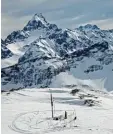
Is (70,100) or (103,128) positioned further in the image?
(70,100)

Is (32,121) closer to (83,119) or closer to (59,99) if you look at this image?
(83,119)

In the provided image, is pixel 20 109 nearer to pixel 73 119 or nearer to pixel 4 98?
pixel 73 119

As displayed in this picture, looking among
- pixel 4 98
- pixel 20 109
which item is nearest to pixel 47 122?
pixel 20 109

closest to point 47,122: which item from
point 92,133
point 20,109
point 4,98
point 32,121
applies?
point 32,121

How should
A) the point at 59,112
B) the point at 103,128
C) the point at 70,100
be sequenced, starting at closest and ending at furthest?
the point at 103,128 < the point at 59,112 < the point at 70,100


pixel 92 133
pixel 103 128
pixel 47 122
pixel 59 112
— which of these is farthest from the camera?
pixel 59 112

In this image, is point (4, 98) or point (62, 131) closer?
point (62, 131)

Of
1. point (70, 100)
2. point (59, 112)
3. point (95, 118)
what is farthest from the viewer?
point (70, 100)

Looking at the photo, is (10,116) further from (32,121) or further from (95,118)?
(95,118)

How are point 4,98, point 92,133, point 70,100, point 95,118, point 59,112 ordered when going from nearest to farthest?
point 92,133
point 95,118
point 59,112
point 4,98
point 70,100
